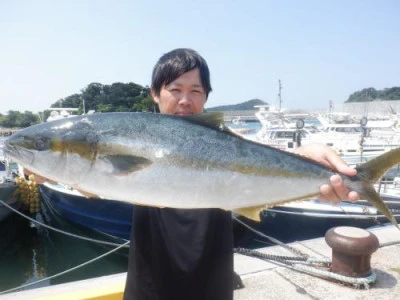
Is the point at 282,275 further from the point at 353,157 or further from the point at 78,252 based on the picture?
the point at 353,157

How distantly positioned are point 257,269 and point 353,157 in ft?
46.8

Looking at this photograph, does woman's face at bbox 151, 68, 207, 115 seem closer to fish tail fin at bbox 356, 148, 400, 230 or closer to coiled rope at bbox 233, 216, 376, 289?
fish tail fin at bbox 356, 148, 400, 230

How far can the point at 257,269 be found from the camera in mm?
4738

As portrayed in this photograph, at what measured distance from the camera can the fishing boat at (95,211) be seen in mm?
11281

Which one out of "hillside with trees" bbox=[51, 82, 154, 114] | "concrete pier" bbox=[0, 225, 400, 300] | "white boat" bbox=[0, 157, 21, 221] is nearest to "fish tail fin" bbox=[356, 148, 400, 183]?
"concrete pier" bbox=[0, 225, 400, 300]

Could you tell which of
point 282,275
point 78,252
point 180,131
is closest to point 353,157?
point 78,252

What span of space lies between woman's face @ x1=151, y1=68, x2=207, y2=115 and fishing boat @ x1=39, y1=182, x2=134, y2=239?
329 inches

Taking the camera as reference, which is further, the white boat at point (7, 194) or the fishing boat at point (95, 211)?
the white boat at point (7, 194)

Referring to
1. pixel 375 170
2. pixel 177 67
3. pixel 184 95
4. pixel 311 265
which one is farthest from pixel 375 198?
pixel 311 265

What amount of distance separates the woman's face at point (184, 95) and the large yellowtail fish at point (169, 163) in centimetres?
29

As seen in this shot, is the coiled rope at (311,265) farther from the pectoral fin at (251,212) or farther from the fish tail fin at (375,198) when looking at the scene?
the fish tail fin at (375,198)

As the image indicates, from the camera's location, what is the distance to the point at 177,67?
8.00 feet

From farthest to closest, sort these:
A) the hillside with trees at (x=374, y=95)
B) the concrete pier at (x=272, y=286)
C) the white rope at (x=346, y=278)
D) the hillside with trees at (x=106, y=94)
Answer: the hillside with trees at (x=374, y=95), the hillside with trees at (x=106, y=94), the white rope at (x=346, y=278), the concrete pier at (x=272, y=286)

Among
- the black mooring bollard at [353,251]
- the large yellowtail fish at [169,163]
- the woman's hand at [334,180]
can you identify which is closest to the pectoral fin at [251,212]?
the large yellowtail fish at [169,163]
